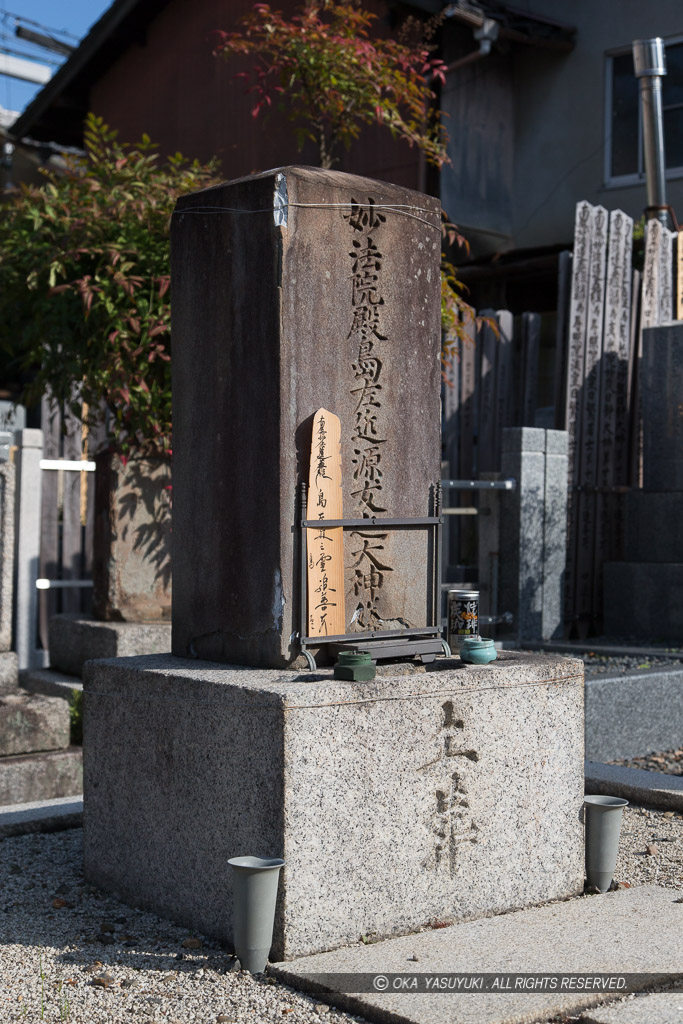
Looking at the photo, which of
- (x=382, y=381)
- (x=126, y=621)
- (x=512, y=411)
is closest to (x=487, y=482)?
(x=512, y=411)

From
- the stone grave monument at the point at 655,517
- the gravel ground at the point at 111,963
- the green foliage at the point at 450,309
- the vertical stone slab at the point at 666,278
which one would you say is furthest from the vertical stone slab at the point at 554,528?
the gravel ground at the point at 111,963

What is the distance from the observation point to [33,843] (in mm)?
4508

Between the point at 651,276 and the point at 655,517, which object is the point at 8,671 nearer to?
the point at 655,517

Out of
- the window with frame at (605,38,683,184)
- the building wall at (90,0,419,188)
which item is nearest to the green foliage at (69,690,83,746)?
the building wall at (90,0,419,188)

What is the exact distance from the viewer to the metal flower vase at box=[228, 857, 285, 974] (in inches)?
119

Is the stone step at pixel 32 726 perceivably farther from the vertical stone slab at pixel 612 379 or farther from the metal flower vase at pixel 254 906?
the vertical stone slab at pixel 612 379

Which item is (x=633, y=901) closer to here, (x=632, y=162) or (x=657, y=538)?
(x=657, y=538)

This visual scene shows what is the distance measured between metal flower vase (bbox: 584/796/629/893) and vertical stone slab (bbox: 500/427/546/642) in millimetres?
4038

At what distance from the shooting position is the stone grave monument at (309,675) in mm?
3281

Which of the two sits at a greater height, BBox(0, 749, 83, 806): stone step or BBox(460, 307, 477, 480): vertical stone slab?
BBox(460, 307, 477, 480): vertical stone slab

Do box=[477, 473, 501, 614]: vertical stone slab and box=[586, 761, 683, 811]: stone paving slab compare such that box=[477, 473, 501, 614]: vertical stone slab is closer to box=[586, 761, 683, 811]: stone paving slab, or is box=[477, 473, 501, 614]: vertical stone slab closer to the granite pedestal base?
box=[586, 761, 683, 811]: stone paving slab

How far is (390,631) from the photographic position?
386cm

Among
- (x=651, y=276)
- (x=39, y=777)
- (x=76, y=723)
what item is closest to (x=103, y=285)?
(x=76, y=723)

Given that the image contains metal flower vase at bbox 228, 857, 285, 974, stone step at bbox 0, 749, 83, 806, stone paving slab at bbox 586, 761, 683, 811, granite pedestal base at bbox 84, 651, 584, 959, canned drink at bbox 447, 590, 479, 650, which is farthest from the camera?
stone step at bbox 0, 749, 83, 806
